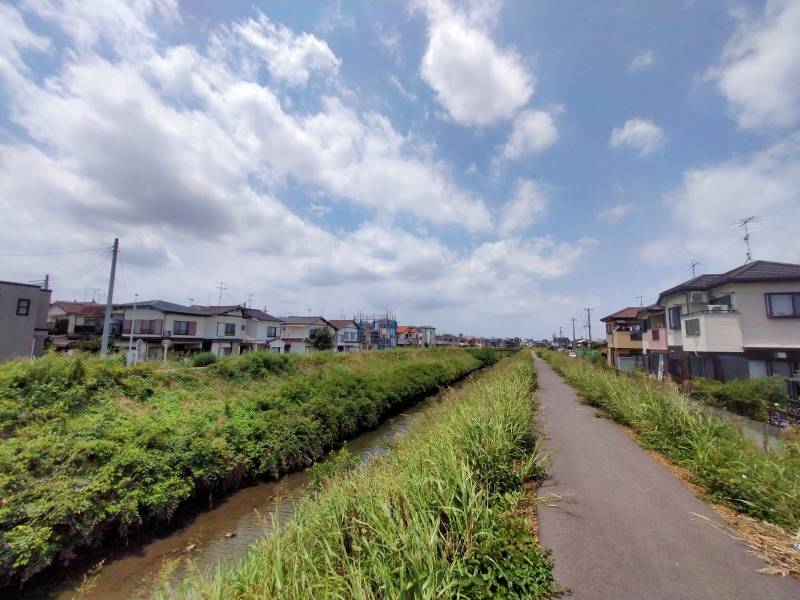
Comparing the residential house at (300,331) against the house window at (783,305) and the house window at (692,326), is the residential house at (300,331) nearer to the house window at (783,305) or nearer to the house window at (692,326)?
the house window at (692,326)

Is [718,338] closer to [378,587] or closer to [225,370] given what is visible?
[378,587]

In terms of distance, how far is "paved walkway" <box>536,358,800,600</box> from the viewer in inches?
129

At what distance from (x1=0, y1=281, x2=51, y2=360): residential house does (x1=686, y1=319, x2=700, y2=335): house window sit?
41.7m

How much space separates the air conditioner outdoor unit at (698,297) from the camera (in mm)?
19094

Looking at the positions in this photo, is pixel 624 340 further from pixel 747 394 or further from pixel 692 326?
pixel 747 394

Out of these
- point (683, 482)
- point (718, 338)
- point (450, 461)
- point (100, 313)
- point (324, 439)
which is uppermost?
point (100, 313)

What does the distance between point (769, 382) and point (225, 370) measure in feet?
72.5

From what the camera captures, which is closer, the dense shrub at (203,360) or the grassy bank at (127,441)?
the grassy bank at (127,441)

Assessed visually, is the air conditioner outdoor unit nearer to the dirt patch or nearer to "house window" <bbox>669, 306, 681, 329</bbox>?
"house window" <bbox>669, 306, 681, 329</bbox>

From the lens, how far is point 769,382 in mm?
11867

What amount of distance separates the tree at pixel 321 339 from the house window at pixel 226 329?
10.8 meters

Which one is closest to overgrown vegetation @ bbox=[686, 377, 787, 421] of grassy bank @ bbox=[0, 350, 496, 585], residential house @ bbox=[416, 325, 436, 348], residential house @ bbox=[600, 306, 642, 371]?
grassy bank @ bbox=[0, 350, 496, 585]

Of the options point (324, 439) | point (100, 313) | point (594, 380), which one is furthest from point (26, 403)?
point (100, 313)

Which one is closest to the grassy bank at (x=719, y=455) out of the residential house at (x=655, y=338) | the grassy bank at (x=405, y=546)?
the grassy bank at (x=405, y=546)
